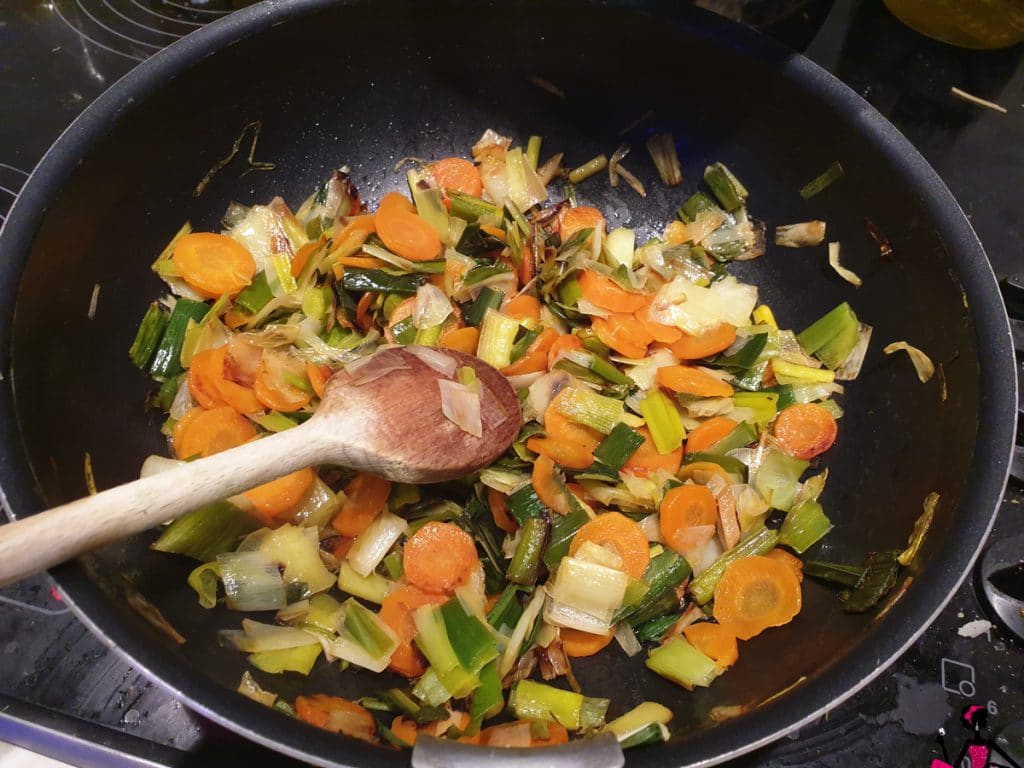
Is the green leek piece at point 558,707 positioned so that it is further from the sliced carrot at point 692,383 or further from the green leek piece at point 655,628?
the sliced carrot at point 692,383

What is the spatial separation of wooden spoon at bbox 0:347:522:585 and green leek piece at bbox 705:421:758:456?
0.60 meters

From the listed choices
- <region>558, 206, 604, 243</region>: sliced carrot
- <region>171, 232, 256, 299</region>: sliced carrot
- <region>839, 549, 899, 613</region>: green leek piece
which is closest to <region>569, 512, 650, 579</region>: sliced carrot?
<region>839, 549, 899, 613</region>: green leek piece

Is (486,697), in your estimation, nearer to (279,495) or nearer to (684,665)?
(684,665)

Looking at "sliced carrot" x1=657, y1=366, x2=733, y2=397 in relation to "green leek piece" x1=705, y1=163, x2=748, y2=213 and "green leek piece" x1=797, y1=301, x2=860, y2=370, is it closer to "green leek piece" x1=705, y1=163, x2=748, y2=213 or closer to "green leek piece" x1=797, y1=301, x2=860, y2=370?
"green leek piece" x1=797, y1=301, x2=860, y2=370

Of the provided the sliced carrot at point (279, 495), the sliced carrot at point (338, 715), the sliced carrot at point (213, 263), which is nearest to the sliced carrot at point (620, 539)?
the sliced carrot at point (338, 715)

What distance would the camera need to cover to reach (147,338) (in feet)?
6.74

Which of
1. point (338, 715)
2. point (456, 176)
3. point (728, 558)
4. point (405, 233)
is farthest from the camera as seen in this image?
point (456, 176)

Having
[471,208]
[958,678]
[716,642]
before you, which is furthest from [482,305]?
[958,678]

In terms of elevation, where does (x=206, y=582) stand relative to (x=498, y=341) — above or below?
below

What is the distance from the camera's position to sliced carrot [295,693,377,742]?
163 cm

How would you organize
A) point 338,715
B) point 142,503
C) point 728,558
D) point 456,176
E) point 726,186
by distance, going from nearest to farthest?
point 142,503, point 338,715, point 728,558, point 726,186, point 456,176

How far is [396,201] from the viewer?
92.7 inches

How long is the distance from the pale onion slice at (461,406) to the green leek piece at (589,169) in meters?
1.04

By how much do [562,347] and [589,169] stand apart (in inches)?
28.7
